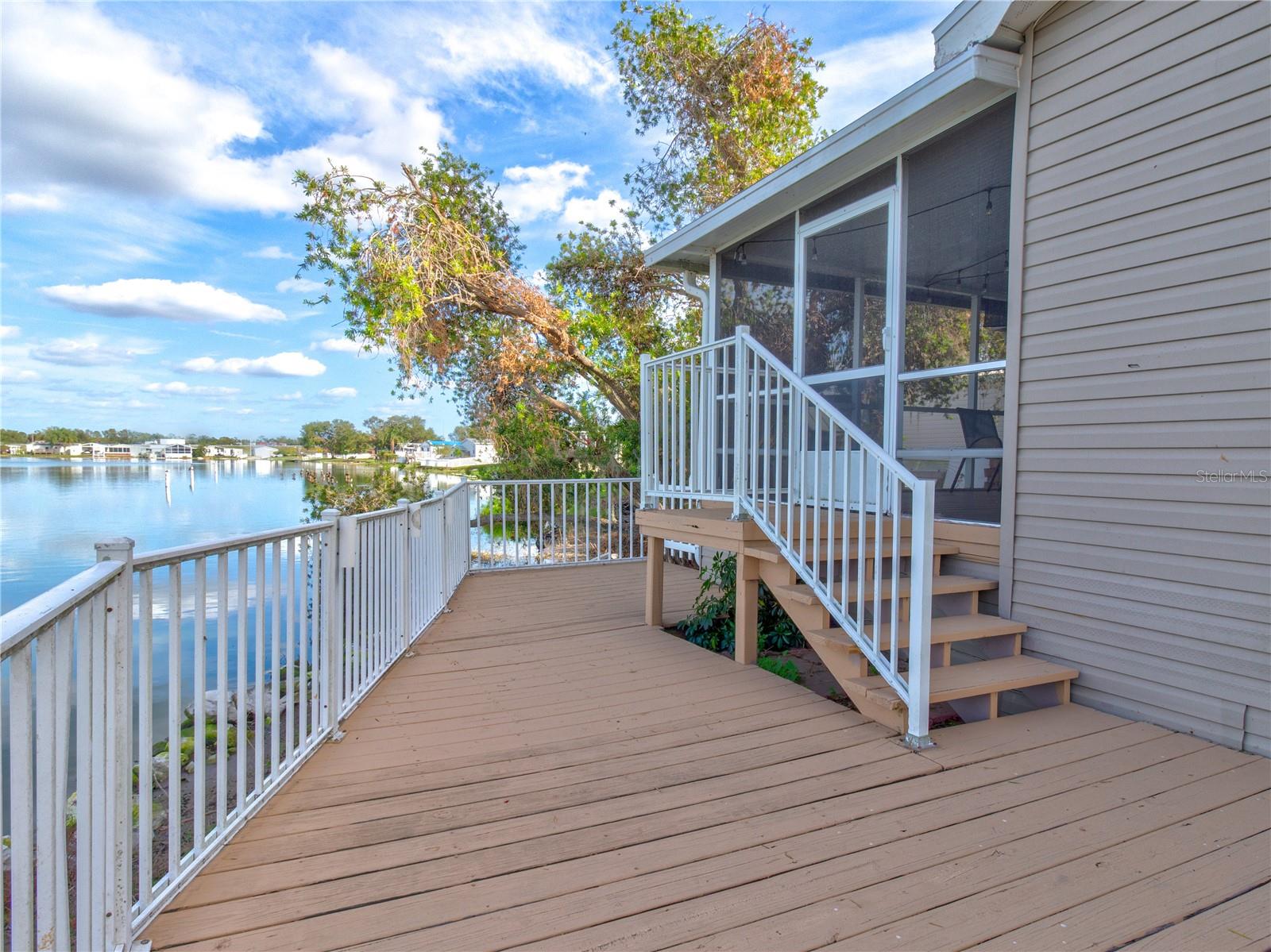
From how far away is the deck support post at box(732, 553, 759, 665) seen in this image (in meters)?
3.51

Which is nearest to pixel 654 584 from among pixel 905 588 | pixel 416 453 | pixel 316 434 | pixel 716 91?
pixel 905 588

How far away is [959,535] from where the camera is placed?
3.42 metres

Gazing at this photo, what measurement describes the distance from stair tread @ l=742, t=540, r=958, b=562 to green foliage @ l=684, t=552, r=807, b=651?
22.4 inches

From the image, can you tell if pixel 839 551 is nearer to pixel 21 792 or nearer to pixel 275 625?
pixel 275 625

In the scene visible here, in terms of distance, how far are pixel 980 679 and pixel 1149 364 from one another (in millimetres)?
1457

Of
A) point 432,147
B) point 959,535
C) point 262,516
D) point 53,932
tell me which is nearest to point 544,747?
point 53,932

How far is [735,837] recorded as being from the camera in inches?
72.1

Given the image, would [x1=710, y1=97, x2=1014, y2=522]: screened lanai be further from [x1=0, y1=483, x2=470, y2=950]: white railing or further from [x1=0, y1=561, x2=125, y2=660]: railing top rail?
[x1=0, y1=561, x2=125, y2=660]: railing top rail

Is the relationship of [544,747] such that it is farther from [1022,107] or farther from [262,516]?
[262,516]

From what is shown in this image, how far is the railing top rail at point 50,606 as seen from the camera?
97 cm

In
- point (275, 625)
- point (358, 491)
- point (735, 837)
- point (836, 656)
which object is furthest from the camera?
point (358, 491)

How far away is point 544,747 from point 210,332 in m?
23.9

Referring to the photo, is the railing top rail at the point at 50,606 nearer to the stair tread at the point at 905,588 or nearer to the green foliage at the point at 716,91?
the stair tread at the point at 905,588

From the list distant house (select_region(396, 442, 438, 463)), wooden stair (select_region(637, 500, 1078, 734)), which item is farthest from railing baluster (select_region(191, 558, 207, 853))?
distant house (select_region(396, 442, 438, 463))
